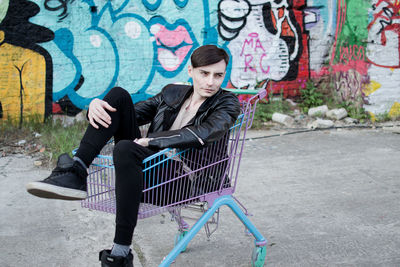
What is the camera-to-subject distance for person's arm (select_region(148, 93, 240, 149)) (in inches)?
87.7

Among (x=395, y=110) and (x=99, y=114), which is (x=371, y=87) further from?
(x=99, y=114)

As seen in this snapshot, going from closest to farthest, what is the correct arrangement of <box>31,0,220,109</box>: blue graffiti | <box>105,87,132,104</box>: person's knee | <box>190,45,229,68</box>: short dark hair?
<box>105,87,132,104</box>: person's knee, <box>190,45,229,68</box>: short dark hair, <box>31,0,220,109</box>: blue graffiti

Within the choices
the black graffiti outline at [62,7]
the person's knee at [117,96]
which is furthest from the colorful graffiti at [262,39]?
the person's knee at [117,96]

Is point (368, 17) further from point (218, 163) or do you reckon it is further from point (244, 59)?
point (218, 163)

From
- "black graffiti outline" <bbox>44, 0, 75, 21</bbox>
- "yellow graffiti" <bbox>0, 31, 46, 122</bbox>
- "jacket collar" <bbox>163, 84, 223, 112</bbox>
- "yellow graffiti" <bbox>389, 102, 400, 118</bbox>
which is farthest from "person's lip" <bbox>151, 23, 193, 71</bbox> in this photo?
"jacket collar" <bbox>163, 84, 223, 112</bbox>

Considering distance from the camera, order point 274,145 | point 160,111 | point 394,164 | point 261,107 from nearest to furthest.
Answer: point 160,111, point 394,164, point 274,145, point 261,107

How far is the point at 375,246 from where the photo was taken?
3029 mm

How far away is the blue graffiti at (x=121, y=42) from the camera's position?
618 cm

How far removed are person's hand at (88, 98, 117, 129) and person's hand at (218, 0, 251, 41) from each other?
488 cm

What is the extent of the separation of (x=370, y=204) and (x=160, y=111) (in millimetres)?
2103

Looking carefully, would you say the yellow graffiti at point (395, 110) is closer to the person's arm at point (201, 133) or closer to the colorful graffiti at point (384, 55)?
the colorful graffiti at point (384, 55)

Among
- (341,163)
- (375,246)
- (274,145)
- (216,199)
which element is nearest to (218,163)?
(216,199)

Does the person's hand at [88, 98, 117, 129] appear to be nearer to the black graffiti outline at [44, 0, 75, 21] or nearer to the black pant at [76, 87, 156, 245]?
the black pant at [76, 87, 156, 245]

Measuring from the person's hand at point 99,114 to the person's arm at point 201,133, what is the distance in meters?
0.25
